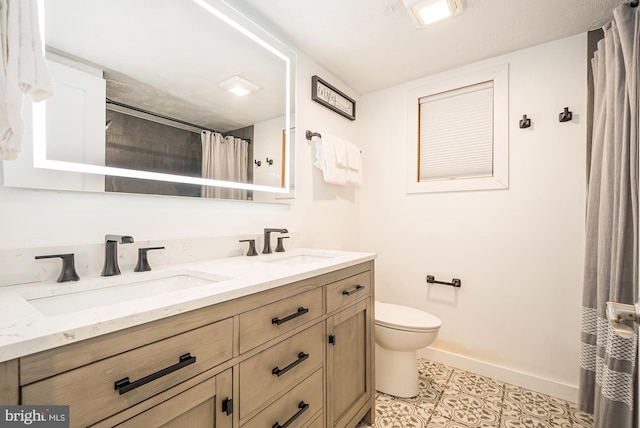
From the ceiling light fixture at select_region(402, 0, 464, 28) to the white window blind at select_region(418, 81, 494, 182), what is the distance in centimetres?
72

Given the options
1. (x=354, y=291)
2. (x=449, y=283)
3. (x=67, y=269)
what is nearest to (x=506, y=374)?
(x=449, y=283)

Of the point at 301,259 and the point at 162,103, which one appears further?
the point at 301,259

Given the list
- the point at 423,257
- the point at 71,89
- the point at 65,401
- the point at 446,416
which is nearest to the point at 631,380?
the point at 446,416

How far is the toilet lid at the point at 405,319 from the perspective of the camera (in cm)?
167

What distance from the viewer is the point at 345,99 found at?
2.38 meters

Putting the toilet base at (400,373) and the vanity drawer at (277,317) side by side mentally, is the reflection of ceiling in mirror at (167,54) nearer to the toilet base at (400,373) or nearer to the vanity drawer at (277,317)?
the vanity drawer at (277,317)

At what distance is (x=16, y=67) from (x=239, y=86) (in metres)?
0.98

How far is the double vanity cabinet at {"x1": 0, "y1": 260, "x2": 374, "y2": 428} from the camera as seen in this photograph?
1.76ft

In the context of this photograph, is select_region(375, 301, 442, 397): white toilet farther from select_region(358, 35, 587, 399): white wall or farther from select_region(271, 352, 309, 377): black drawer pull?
select_region(271, 352, 309, 377): black drawer pull

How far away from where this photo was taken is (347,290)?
137cm

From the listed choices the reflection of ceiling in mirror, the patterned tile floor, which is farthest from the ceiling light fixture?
the patterned tile floor

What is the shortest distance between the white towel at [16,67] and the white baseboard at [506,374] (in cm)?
256

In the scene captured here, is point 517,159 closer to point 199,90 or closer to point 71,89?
point 199,90

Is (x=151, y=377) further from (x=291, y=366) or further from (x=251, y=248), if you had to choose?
(x=251, y=248)
